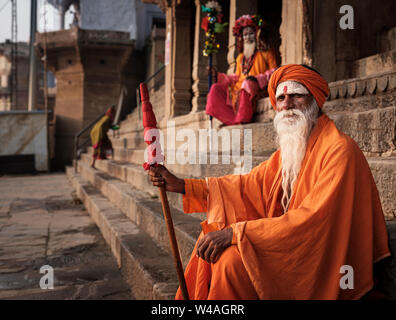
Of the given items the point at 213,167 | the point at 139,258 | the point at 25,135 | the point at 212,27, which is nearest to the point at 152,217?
the point at 139,258

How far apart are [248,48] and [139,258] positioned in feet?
10.8

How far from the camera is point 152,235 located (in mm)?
3402

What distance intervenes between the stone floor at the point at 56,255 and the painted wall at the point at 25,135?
7798mm

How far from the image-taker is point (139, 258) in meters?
2.82

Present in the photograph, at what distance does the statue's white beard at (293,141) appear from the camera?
1.90 metres

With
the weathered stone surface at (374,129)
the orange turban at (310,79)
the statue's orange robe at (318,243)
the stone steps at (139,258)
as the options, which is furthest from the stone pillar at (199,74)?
the statue's orange robe at (318,243)

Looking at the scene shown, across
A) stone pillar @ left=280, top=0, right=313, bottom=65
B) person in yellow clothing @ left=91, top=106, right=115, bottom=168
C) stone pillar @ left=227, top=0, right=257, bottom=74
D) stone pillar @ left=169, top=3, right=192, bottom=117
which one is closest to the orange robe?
stone pillar @ left=280, top=0, right=313, bottom=65

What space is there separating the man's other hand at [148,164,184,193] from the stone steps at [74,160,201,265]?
58cm

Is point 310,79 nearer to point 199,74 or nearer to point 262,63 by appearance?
point 262,63

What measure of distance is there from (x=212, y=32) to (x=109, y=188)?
3.00 metres

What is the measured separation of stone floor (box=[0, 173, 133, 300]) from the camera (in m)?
2.80
